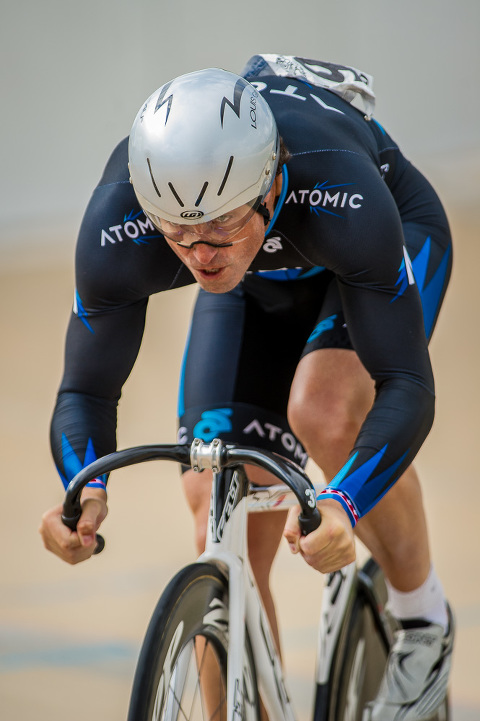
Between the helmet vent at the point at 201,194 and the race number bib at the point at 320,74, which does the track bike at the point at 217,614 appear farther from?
the race number bib at the point at 320,74

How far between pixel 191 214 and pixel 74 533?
669mm

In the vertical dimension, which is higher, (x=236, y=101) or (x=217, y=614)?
(x=236, y=101)

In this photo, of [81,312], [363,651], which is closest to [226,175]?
[81,312]

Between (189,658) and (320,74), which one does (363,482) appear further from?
(320,74)

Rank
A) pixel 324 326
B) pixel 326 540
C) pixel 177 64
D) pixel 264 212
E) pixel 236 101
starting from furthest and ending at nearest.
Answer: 1. pixel 177 64
2. pixel 324 326
3. pixel 264 212
4. pixel 236 101
5. pixel 326 540

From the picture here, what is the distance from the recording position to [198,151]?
1.79 m

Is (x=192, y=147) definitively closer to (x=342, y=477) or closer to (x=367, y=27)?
(x=342, y=477)

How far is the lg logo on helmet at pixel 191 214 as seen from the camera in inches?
72.4

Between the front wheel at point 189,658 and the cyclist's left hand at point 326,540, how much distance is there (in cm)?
22

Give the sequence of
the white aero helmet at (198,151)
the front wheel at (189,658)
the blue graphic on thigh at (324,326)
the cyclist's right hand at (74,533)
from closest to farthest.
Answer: the front wheel at (189,658) < the white aero helmet at (198,151) < the cyclist's right hand at (74,533) < the blue graphic on thigh at (324,326)

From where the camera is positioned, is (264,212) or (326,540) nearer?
(326,540)

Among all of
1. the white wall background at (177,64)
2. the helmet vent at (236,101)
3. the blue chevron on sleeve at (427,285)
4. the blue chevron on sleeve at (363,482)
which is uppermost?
the white wall background at (177,64)

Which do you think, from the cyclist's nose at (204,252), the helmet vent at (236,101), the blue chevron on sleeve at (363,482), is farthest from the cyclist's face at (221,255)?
the blue chevron on sleeve at (363,482)

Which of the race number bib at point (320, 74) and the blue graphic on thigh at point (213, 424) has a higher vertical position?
the race number bib at point (320, 74)
